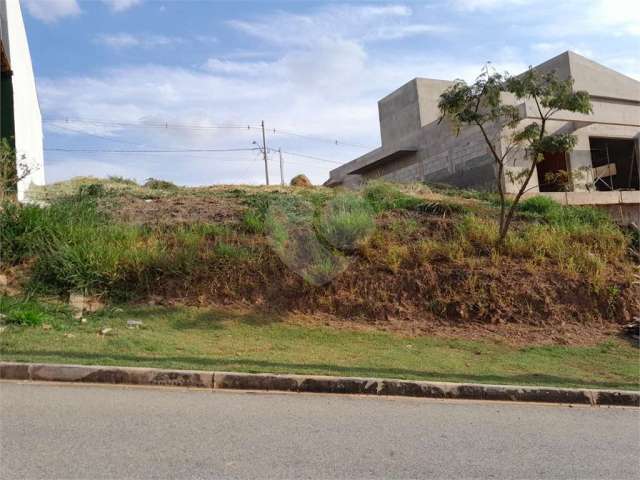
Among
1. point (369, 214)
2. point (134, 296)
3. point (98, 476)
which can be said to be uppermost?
point (369, 214)

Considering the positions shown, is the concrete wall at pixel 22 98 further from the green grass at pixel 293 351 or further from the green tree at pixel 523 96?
the green tree at pixel 523 96

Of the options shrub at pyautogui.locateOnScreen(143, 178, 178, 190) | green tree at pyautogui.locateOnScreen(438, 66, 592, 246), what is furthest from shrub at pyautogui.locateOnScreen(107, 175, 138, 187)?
green tree at pyautogui.locateOnScreen(438, 66, 592, 246)

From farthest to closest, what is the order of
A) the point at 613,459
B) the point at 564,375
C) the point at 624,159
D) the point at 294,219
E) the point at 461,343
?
the point at 624,159, the point at 294,219, the point at 461,343, the point at 564,375, the point at 613,459

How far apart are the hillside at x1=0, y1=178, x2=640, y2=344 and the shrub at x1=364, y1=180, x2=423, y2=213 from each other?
2.34ft

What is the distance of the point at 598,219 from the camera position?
1440cm

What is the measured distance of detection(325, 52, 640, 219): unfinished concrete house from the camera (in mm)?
18984

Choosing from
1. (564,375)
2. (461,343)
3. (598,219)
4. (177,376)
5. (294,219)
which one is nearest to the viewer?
(177,376)

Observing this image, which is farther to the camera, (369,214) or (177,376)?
(369,214)

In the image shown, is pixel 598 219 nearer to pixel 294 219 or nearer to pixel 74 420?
pixel 294 219

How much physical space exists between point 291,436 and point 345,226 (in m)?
7.56

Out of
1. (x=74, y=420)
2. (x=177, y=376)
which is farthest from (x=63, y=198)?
(x=74, y=420)

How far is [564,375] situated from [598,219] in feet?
26.0

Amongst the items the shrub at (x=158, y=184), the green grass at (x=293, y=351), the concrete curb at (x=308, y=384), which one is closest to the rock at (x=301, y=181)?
the shrub at (x=158, y=184)

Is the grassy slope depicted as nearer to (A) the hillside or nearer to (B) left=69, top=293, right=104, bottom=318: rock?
(A) the hillside
